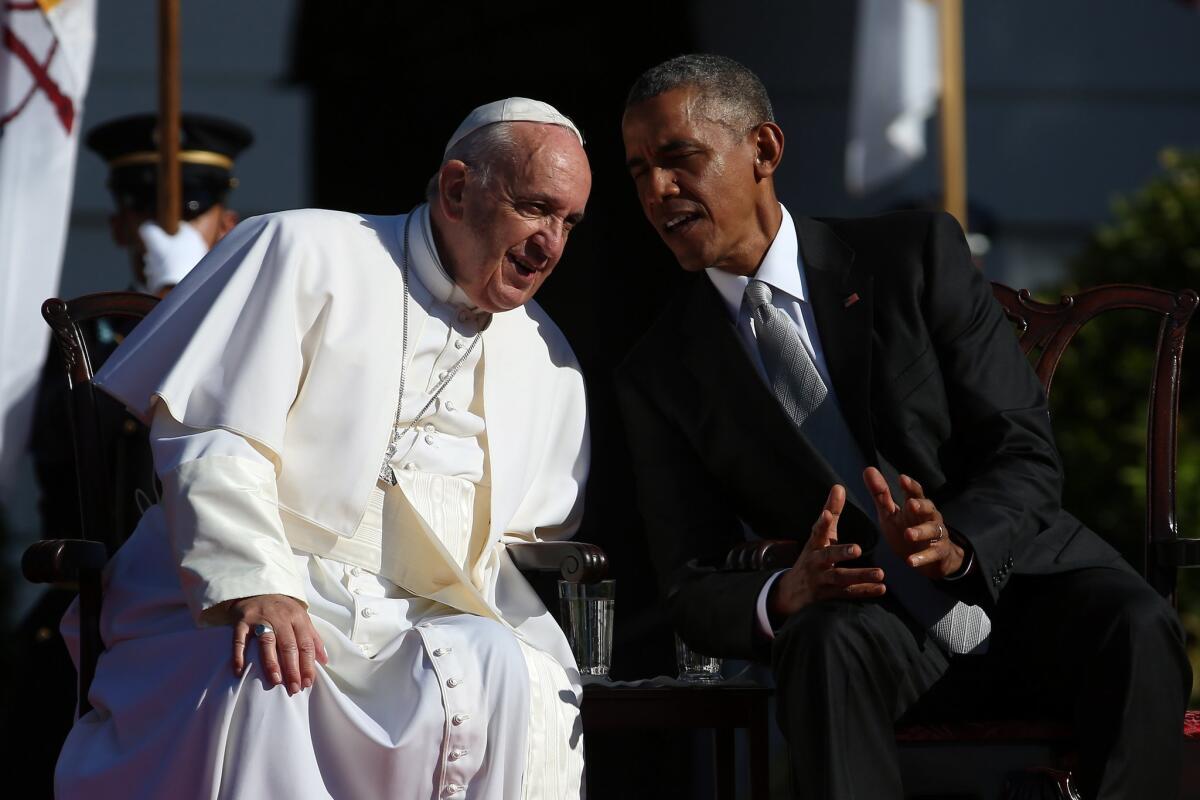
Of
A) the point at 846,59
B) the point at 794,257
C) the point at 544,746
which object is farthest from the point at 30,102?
the point at 846,59

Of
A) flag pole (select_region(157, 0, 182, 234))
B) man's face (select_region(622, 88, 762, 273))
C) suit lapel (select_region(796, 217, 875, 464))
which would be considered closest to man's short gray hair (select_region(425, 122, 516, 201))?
man's face (select_region(622, 88, 762, 273))

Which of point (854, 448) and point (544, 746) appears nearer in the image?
point (544, 746)

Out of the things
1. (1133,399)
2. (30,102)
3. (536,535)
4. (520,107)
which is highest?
(30,102)

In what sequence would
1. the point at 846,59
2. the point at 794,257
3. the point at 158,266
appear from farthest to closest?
the point at 846,59
the point at 158,266
the point at 794,257

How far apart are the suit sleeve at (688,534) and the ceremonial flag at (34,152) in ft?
5.77

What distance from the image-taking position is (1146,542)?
3.41 m

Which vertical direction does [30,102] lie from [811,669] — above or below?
above

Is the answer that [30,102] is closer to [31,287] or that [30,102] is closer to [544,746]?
[31,287]

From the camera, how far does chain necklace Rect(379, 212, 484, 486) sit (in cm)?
323

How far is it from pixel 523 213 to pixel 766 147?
586 millimetres

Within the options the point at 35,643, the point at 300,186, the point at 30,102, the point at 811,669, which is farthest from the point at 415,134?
the point at 811,669

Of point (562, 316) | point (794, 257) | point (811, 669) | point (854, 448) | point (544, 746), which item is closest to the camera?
point (811, 669)

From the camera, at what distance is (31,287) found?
439 centimetres

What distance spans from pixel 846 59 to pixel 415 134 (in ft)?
6.43
